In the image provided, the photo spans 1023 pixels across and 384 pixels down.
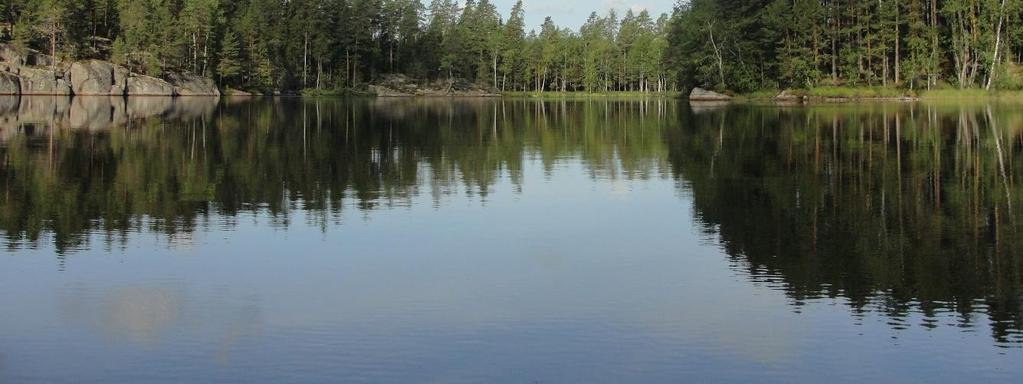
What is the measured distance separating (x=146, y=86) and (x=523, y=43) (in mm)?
75537

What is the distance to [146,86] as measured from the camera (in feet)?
385

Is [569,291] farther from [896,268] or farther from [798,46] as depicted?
[798,46]

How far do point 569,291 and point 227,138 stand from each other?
33460mm

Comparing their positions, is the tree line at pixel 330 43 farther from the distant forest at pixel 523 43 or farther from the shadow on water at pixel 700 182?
Result: the shadow on water at pixel 700 182

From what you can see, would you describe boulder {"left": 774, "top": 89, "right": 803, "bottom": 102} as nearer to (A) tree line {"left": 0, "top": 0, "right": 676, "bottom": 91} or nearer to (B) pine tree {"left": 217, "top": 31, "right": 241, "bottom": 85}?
(A) tree line {"left": 0, "top": 0, "right": 676, "bottom": 91}

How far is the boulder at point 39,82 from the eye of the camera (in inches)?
4198

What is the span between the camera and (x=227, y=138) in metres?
45.3

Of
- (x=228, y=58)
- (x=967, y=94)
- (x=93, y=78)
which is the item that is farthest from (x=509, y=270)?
(x=228, y=58)

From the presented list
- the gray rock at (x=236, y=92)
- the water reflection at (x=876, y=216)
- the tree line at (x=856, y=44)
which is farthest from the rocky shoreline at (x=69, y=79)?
the water reflection at (x=876, y=216)

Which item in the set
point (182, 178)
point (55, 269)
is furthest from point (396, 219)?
point (182, 178)

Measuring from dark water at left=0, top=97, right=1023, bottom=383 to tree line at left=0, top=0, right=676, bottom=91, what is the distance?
91126mm

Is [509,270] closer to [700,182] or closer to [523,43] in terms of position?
[700,182]

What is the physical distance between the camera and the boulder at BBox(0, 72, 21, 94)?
4129 inches

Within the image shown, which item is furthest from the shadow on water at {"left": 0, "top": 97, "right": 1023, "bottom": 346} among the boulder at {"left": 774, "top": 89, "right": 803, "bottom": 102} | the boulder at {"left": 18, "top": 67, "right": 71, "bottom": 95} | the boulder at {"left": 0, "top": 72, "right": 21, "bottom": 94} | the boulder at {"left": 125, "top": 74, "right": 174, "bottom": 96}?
the boulder at {"left": 125, "top": 74, "right": 174, "bottom": 96}
